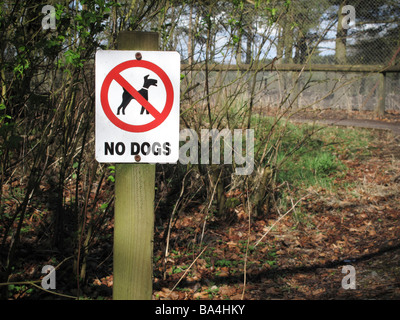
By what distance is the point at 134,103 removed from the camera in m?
2.05

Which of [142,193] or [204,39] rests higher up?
[204,39]

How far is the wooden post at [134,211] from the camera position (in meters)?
2.07

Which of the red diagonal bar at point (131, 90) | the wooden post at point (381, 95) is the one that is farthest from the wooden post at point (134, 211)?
the wooden post at point (381, 95)

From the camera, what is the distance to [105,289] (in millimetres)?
3482

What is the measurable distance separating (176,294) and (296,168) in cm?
358

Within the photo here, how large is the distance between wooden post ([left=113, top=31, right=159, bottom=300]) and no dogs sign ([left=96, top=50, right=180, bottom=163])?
5 cm

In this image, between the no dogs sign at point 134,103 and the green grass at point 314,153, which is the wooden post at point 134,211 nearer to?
the no dogs sign at point 134,103

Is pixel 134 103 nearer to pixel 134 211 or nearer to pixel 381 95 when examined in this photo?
pixel 134 211

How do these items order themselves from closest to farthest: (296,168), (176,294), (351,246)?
(176,294) → (351,246) → (296,168)

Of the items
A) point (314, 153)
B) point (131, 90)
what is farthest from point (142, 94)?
point (314, 153)

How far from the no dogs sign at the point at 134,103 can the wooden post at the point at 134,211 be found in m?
0.05
